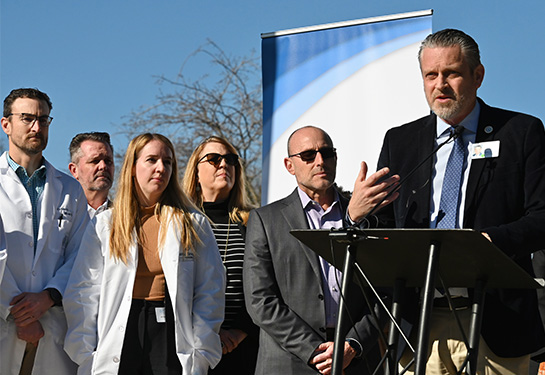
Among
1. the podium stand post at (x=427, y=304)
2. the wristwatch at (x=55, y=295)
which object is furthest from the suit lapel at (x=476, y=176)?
the wristwatch at (x=55, y=295)

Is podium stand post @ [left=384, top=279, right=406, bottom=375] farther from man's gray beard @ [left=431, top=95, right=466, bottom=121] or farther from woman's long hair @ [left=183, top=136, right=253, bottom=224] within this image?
woman's long hair @ [left=183, top=136, right=253, bottom=224]

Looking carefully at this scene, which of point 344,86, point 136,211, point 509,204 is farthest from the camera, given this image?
point 344,86

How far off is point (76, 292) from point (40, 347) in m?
0.42

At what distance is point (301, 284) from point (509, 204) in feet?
4.91

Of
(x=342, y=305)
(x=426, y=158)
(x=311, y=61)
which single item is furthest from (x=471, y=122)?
(x=311, y=61)

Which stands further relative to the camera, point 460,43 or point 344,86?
point 344,86

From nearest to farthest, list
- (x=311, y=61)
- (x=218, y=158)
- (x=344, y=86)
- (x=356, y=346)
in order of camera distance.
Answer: (x=356, y=346) < (x=218, y=158) < (x=344, y=86) < (x=311, y=61)

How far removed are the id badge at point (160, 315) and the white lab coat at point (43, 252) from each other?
673 mm

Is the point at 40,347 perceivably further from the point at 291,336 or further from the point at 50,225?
the point at 291,336

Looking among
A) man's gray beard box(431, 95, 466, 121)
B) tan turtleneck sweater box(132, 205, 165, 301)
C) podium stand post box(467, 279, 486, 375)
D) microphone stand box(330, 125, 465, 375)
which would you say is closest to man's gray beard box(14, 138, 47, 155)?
tan turtleneck sweater box(132, 205, 165, 301)

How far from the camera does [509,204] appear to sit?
314cm

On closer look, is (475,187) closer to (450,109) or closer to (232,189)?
(450,109)

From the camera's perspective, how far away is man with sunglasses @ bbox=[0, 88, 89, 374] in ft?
14.9

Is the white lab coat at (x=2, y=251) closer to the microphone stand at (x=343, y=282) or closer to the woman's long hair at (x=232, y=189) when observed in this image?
the woman's long hair at (x=232, y=189)
